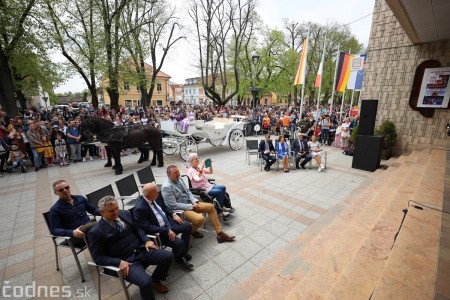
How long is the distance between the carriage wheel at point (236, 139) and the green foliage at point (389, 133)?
594cm

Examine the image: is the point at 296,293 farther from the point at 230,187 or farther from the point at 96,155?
the point at 96,155

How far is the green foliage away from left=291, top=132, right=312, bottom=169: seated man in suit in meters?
3.40

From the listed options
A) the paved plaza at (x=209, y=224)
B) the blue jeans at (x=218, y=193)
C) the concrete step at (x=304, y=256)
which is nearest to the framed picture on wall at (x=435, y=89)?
the paved plaza at (x=209, y=224)

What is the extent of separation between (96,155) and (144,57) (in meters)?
11.0

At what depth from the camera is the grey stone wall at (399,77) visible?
777cm

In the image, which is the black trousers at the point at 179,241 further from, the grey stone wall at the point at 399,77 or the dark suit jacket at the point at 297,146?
the grey stone wall at the point at 399,77

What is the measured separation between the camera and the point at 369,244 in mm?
2783

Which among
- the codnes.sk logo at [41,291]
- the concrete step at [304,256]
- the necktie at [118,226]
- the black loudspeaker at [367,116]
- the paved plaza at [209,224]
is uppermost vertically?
the black loudspeaker at [367,116]

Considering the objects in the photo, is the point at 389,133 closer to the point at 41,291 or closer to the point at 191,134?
the point at 191,134

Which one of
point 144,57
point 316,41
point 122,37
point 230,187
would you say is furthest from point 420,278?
point 316,41

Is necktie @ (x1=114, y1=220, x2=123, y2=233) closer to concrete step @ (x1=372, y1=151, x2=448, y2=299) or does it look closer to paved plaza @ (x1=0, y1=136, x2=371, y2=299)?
paved plaza @ (x1=0, y1=136, x2=371, y2=299)

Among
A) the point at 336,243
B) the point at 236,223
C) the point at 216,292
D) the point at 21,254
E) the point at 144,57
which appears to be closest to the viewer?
the point at 216,292

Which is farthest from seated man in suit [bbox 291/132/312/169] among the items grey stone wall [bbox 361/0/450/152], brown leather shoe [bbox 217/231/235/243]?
brown leather shoe [bbox 217/231/235/243]

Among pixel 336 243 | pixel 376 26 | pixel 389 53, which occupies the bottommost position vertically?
pixel 336 243
